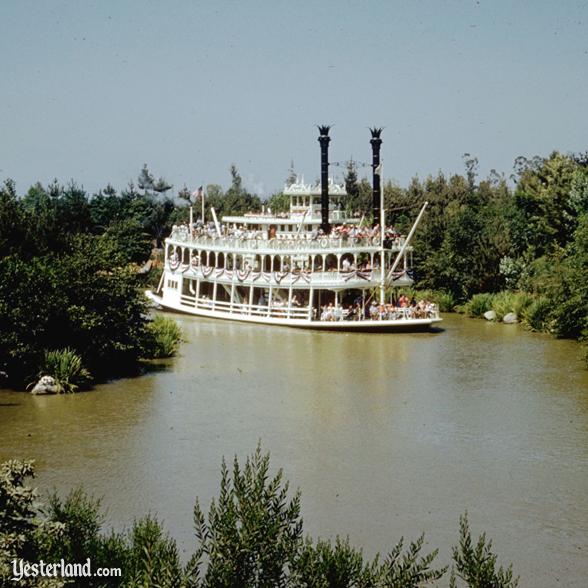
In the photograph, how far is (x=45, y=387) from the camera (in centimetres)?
2177

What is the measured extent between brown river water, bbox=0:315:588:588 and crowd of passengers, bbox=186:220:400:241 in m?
7.68

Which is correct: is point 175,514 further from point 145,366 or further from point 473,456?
point 145,366

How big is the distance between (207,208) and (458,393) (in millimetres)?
48436

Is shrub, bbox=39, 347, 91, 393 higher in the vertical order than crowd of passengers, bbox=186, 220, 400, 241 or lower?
lower

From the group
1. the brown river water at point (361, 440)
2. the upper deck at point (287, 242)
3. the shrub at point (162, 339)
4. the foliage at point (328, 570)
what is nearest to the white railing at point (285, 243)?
the upper deck at point (287, 242)

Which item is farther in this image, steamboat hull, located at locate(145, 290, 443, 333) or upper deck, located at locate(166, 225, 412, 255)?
upper deck, located at locate(166, 225, 412, 255)

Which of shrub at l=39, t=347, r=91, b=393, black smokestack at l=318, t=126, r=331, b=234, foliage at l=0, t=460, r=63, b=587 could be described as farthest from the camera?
black smokestack at l=318, t=126, r=331, b=234

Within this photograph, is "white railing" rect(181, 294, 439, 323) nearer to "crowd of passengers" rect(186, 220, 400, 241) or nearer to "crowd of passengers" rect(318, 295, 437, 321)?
"crowd of passengers" rect(318, 295, 437, 321)

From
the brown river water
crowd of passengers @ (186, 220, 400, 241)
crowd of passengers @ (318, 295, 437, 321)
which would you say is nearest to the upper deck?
crowd of passengers @ (186, 220, 400, 241)

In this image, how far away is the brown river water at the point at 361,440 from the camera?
1373 cm

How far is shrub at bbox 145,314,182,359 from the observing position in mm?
27422

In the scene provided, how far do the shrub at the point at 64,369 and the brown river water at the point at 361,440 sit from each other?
56cm

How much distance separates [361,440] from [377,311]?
53.3 ft

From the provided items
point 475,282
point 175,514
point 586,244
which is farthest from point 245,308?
point 175,514
